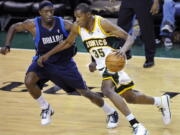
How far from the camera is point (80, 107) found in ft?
24.0

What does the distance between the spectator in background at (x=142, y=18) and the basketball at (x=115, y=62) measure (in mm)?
3539

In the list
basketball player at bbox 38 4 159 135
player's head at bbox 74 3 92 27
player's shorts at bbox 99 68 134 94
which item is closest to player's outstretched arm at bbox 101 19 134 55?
basketball player at bbox 38 4 159 135

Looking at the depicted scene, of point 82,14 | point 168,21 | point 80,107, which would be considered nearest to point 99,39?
point 82,14

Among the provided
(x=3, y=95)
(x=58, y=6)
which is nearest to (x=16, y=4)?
(x=58, y=6)

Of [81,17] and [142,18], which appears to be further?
[142,18]

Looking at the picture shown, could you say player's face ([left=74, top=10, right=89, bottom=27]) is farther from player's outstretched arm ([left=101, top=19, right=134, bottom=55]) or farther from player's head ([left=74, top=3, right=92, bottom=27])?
player's outstretched arm ([left=101, top=19, right=134, bottom=55])

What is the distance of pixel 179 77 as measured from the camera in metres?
8.84

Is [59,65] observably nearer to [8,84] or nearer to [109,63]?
[109,63]

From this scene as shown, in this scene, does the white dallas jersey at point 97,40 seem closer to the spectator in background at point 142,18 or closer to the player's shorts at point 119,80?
the player's shorts at point 119,80

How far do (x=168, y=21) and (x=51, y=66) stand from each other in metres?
5.06

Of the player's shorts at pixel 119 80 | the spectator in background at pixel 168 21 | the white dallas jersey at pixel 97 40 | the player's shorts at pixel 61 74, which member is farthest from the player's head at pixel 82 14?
the spectator in background at pixel 168 21

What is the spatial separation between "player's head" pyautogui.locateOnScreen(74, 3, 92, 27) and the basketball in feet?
1.56

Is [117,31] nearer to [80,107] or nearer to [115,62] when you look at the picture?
[115,62]

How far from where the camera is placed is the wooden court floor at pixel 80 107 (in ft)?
20.8
